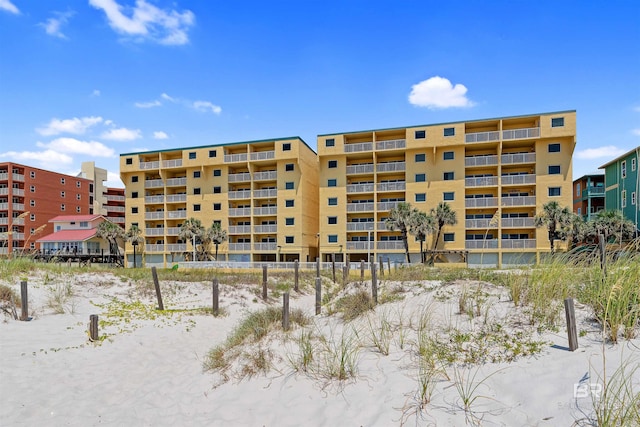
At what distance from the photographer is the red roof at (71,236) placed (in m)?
54.2

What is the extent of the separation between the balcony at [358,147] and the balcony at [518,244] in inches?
722

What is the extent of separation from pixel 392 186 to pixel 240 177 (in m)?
20.0

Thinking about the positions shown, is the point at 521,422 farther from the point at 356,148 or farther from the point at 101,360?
the point at 356,148

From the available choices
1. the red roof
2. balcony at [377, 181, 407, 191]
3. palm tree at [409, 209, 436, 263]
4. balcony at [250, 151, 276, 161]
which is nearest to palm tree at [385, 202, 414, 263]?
palm tree at [409, 209, 436, 263]

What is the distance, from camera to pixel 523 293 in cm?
856

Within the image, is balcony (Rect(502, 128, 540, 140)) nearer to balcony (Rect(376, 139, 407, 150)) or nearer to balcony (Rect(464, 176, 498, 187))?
balcony (Rect(464, 176, 498, 187))

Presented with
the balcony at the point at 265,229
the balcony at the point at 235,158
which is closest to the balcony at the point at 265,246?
the balcony at the point at 265,229

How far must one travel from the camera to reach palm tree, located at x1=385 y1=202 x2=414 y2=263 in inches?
1543

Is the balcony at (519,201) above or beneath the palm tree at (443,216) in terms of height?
above

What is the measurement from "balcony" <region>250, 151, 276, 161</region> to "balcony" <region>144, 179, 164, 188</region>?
1474 centimetres

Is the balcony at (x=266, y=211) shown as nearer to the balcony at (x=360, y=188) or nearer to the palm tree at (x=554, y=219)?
the balcony at (x=360, y=188)

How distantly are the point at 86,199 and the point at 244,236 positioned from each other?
44.1 metres

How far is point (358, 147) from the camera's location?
146 ft

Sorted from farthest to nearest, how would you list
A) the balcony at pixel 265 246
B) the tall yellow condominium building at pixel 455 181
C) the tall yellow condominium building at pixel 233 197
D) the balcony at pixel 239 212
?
the balcony at pixel 239 212
the tall yellow condominium building at pixel 233 197
the balcony at pixel 265 246
the tall yellow condominium building at pixel 455 181
